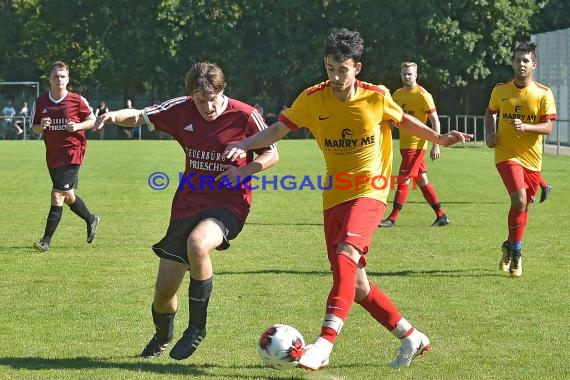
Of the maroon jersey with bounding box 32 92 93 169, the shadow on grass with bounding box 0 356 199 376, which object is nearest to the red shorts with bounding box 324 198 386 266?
the shadow on grass with bounding box 0 356 199 376

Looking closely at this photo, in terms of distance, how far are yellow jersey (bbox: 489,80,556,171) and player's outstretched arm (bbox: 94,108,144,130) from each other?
4.68 m

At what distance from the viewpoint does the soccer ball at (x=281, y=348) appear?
6461 mm

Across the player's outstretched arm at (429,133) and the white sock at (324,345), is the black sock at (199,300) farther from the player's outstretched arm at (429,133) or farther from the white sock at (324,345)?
the player's outstretched arm at (429,133)

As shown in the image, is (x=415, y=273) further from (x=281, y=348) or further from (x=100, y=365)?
(x=281, y=348)

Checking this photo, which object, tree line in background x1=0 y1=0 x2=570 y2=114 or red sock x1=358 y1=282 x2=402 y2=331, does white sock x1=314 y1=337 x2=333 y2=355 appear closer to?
red sock x1=358 y1=282 x2=402 y2=331

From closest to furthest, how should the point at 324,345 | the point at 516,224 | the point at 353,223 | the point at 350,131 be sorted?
the point at 324,345, the point at 353,223, the point at 350,131, the point at 516,224

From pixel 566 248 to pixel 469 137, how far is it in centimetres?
608

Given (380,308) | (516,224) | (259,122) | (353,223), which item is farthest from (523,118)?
(353,223)

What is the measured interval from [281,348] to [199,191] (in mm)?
1346

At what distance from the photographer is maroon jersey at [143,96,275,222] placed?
7359 millimetres

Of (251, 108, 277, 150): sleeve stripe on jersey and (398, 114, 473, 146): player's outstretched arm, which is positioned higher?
(251, 108, 277, 150): sleeve stripe on jersey

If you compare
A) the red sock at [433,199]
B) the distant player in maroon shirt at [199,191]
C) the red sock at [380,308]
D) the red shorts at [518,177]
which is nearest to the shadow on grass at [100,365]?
the distant player in maroon shirt at [199,191]

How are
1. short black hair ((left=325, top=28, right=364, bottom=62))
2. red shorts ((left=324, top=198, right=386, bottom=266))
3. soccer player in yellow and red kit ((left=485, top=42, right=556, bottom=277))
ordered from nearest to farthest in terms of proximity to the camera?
short black hair ((left=325, top=28, right=364, bottom=62)) < red shorts ((left=324, top=198, right=386, bottom=266)) < soccer player in yellow and red kit ((left=485, top=42, right=556, bottom=277))

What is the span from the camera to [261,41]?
198 feet
